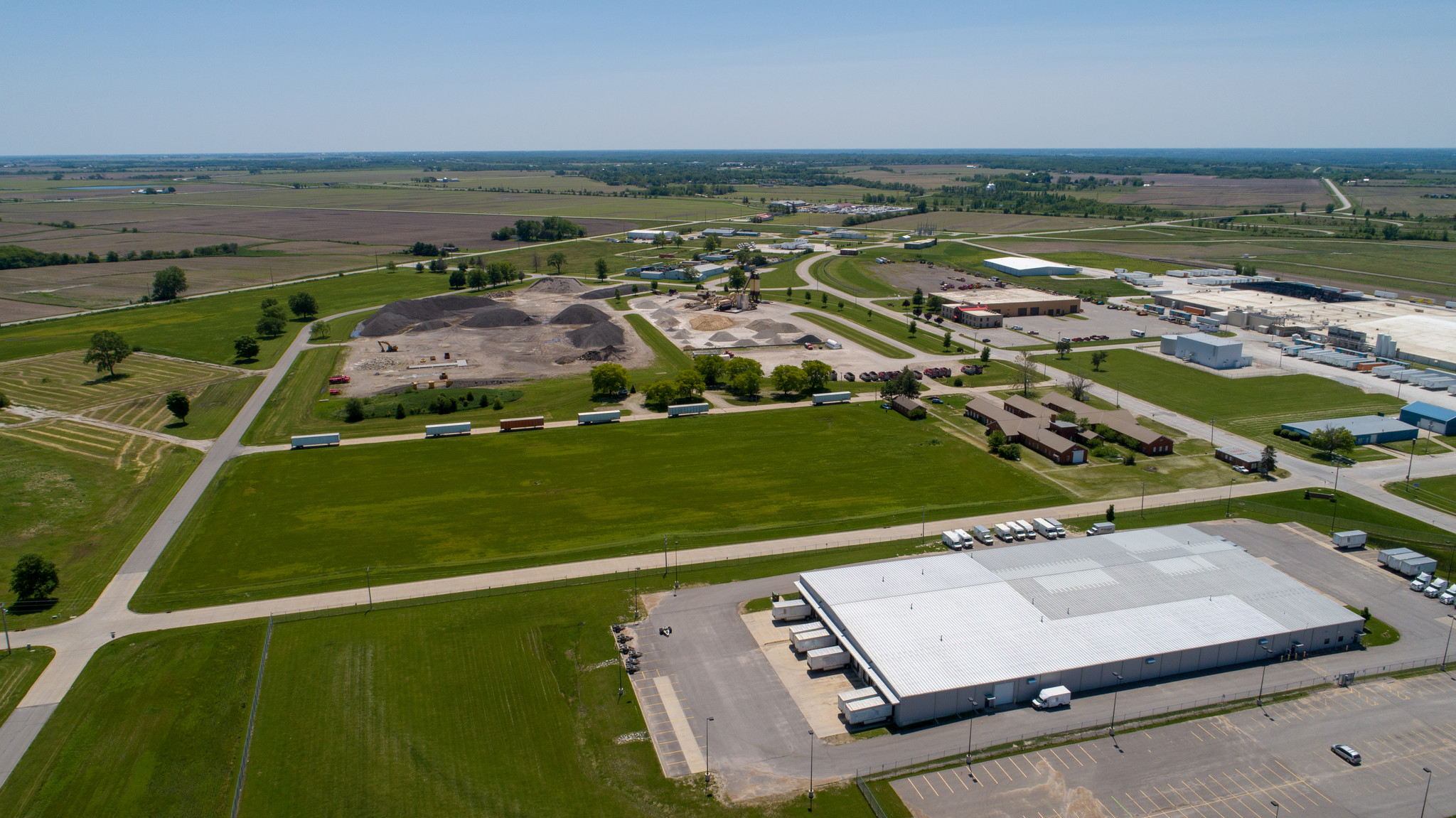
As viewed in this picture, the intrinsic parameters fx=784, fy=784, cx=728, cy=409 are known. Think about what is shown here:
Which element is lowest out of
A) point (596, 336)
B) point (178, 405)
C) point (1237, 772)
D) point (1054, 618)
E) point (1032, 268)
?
point (1237, 772)

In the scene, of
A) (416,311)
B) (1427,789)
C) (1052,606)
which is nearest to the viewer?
(1427,789)

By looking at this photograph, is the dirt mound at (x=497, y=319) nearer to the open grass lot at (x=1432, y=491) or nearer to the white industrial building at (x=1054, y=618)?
the white industrial building at (x=1054, y=618)

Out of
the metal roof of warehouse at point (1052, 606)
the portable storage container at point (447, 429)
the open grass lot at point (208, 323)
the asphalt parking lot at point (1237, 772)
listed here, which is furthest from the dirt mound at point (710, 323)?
the asphalt parking lot at point (1237, 772)

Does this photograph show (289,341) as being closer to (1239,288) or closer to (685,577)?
(685,577)

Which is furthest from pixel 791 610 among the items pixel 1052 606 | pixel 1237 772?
pixel 1237 772

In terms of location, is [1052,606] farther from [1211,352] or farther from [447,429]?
[1211,352]

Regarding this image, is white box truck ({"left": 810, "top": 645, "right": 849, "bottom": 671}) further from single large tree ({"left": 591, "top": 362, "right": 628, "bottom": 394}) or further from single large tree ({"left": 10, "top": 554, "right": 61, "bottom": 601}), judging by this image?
single large tree ({"left": 591, "top": 362, "right": 628, "bottom": 394})
